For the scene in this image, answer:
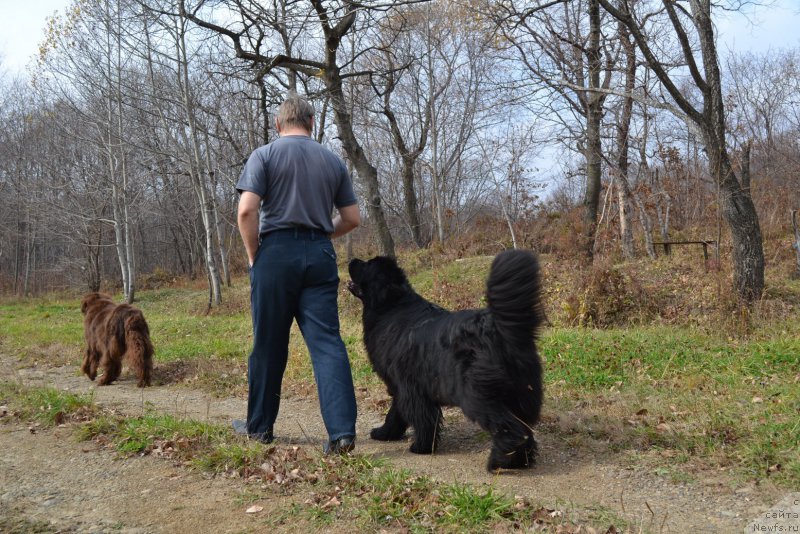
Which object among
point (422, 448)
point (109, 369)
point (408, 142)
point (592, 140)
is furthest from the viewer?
point (408, 142)

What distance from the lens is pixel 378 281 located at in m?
4.26

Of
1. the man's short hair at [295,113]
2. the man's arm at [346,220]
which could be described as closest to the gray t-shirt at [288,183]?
the man's short hair at [295,113]

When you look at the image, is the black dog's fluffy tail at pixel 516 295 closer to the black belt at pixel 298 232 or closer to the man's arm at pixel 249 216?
the black belt at pixel 298 232

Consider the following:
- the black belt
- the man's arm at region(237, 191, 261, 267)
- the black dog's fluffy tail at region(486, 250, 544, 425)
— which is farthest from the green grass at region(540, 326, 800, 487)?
the man's arm at region(237, 191, 261, 267)

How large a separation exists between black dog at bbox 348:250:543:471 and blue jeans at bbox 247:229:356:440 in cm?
39

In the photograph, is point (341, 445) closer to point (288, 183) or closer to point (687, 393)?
point (288, 183)

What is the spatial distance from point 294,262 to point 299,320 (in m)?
0.45

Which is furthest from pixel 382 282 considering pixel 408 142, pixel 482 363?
pixel 408 142

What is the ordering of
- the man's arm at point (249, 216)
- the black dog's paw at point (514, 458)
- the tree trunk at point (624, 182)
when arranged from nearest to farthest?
the black dog's paw at point (514, 458)
the man's arm at point (249, 216)
the tree trunk at point (624, 182)

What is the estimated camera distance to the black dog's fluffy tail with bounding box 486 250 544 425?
3334 millimetres

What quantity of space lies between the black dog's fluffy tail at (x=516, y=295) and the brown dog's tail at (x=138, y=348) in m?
5.17

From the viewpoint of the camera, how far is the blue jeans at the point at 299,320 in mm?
3828

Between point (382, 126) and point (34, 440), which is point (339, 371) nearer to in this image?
point (34, 440)

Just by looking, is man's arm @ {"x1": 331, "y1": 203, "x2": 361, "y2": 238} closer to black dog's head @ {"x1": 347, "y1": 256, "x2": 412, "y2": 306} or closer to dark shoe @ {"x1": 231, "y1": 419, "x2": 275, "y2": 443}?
black dog's head @ {"x1": 347, "y1": 256, "x2": 412, "y2": 306}
